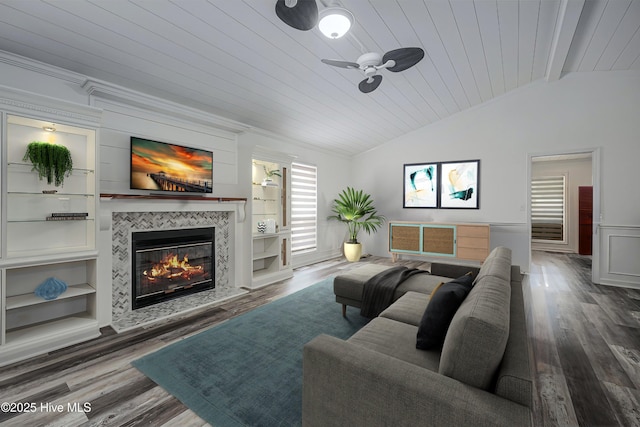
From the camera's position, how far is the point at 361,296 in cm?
293

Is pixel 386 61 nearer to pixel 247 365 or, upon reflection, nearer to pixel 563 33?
pixel 563 33

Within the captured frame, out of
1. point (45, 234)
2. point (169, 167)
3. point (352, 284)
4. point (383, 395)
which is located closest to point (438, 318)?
point (383, 395)

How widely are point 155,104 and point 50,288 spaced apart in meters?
2.11

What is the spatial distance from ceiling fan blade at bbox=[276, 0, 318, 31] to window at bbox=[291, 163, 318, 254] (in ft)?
12.2

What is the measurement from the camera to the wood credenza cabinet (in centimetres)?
530

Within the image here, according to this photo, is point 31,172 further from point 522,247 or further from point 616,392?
point 522,247

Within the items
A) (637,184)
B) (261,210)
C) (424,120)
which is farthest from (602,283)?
(261,210)

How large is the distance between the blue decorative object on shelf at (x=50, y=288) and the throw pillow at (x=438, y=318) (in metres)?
3.08

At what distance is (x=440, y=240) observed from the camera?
5648mm

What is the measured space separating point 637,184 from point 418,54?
4.53 m

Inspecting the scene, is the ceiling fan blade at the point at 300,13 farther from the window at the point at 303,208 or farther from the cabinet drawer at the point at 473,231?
the cabinet drawer at the point at 473,231

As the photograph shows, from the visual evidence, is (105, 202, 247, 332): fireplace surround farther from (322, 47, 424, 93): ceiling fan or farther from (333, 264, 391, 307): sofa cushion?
(322, 47, 424, 93): ceiling fan

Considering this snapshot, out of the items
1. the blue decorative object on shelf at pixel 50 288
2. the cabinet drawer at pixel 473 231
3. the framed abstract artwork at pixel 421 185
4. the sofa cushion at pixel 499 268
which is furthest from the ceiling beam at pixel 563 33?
the blue decorative object on shelf at pixel 50 288

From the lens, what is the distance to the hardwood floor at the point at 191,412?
174 centimetres
